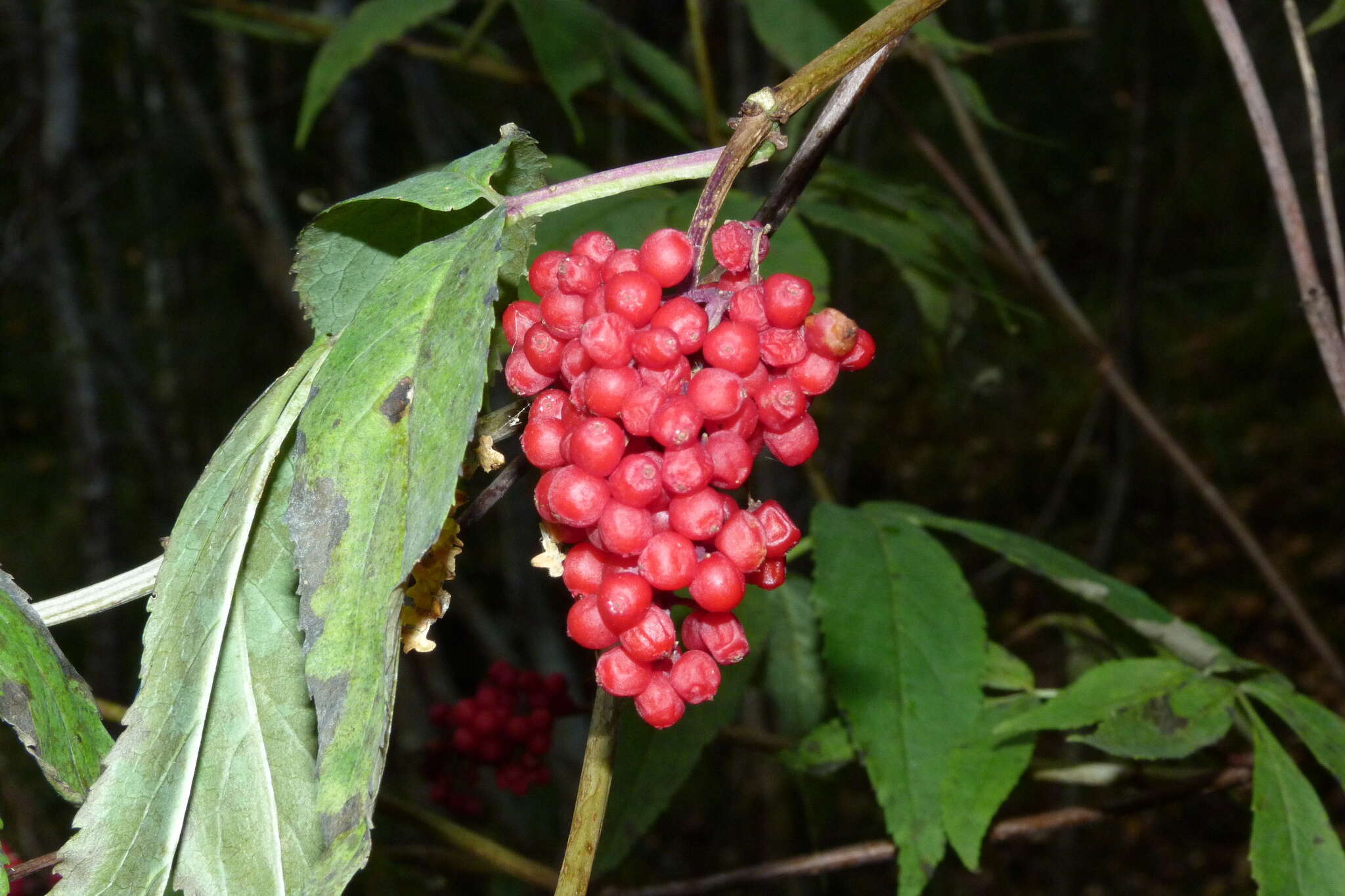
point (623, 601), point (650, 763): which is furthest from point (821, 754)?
point (623, 601)

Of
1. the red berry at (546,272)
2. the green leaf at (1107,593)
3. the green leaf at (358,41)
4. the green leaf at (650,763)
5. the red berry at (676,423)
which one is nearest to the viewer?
the red berry at (676,423)

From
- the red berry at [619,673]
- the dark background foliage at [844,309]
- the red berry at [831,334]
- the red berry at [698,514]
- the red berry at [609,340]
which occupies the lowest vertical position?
the dark background foliage at [844,309]

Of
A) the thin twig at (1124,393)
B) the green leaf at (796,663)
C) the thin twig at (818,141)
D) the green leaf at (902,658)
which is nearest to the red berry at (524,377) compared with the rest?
the thin twig at (818,141)

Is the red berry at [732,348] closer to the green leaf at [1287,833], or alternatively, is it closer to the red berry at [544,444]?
the red berry at [544,444]

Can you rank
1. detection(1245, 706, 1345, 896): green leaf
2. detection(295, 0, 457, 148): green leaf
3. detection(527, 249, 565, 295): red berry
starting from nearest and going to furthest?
detection(527, 249, 565, 295): red berry
detection(1245, 706, 1345, 896): green leaf
detection(295, 0, 457, 148): green leaf

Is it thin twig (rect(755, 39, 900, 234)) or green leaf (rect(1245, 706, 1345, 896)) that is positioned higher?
thin twig (rect(755, 39, 900, 234))

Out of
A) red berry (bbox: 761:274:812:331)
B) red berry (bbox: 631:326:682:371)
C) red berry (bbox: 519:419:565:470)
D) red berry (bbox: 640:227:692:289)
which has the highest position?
red berry (bbox: 640:227:692:289)

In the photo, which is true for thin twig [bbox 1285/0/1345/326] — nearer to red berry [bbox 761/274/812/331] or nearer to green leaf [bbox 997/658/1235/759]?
green leaf [bbox 997/658/1235/759]

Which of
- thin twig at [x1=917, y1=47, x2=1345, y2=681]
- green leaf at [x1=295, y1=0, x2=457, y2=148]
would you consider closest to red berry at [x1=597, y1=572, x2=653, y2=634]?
green leaf at [x1=295, y1=0, x2=457, y2=148]
